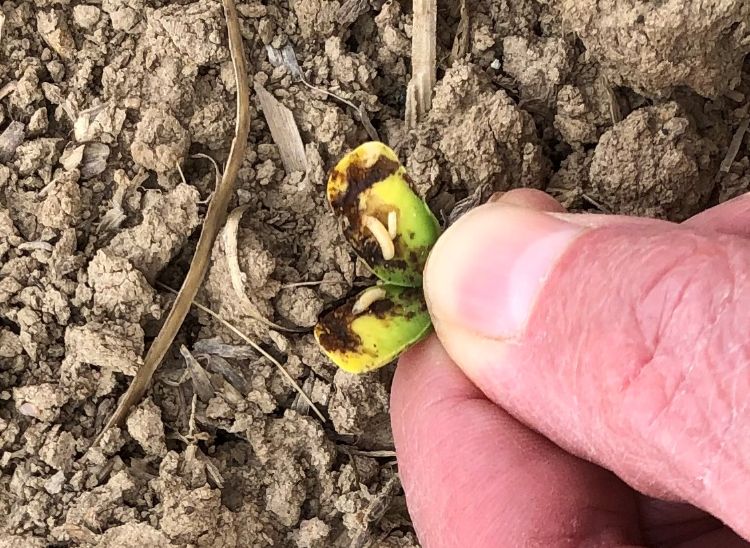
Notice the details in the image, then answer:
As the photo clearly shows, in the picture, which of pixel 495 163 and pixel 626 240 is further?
pixel 495 163

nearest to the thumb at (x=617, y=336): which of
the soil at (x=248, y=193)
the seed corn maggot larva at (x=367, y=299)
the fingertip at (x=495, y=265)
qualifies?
the fingertip at (x=495, y=265)

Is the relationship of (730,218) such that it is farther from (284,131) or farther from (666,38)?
(284,131)

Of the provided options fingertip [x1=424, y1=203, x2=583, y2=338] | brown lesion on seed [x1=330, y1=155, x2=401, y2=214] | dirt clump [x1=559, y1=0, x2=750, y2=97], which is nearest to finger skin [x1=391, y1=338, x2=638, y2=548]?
fingertip [x1=424, y1=203, x2=583, y2=338]

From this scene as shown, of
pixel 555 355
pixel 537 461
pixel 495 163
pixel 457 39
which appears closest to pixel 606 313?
pixel 555 355

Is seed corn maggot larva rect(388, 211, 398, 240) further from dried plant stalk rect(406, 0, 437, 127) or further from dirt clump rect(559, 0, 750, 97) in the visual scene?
dirt clump rect(559, 0, 750, 97)

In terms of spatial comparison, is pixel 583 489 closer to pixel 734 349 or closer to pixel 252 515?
pixel 734 349

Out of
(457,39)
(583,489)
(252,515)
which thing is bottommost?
(252,515)

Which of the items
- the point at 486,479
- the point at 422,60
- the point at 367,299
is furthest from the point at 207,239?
the point at 486,479
